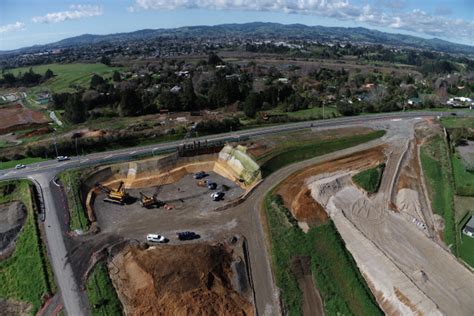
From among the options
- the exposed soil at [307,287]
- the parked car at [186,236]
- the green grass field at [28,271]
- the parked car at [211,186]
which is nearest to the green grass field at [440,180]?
the exposed soil at [307,287]

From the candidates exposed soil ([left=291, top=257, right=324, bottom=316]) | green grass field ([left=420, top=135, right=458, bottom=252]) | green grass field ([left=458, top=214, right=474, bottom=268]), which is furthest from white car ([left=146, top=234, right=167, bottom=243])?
green grass field ([left=458, top=214, right=474, bottom=268])

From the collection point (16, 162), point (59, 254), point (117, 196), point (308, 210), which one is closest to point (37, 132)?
point (16, 162)

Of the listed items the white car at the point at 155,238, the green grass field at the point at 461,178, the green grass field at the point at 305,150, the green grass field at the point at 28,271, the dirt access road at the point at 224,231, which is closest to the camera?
the green grass field at the point at 28,271

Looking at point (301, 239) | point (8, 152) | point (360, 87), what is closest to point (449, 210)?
point (301, 239)

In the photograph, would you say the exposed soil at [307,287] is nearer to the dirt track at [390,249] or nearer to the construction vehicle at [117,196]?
the dirt track at [390,249]

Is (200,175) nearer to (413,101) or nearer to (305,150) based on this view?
(305,150)

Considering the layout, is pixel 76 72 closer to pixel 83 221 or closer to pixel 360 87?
pixel 360 87
